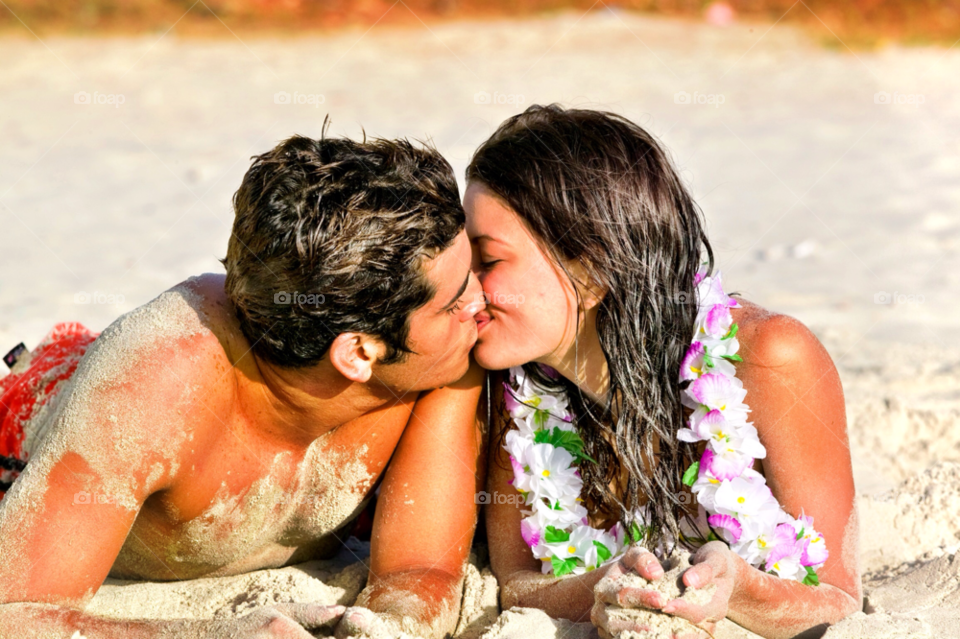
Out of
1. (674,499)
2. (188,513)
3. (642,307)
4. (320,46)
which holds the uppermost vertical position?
(320,46)

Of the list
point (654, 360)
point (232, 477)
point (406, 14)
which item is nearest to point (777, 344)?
point (654, 360)

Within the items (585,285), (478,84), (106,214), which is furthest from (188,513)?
(478,84)

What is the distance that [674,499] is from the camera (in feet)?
10.4

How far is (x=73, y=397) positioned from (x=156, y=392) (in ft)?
0.77

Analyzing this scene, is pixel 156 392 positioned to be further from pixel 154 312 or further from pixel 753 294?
pixel 753 294

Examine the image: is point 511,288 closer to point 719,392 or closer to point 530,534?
point 719,392

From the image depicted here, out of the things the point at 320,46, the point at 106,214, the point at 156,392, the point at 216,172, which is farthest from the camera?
the point at 320,46

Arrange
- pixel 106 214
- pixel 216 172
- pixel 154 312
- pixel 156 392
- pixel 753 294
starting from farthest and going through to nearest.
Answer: pixel 216 172 < pixel 106 214 < pixel 753 294 < pixel 154 312 < pixel 156 392
